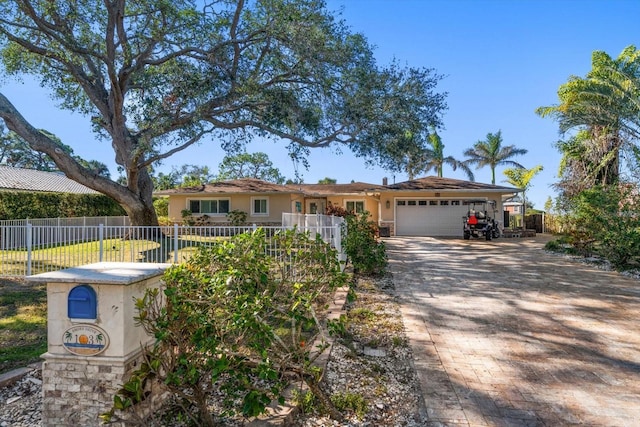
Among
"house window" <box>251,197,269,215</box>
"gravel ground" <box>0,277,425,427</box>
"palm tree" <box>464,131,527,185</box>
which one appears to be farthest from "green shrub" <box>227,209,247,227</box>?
"palm tree" <box>464,131,527,185</box>

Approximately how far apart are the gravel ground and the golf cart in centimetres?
1477

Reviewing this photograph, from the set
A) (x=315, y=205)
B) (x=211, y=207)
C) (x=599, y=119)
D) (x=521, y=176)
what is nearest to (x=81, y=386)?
(x=599, y=119)

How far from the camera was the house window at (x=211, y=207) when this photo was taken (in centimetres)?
2277

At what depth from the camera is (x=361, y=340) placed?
486 centimetres

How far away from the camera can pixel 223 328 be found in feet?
8.18

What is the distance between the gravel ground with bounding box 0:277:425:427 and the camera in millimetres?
2996

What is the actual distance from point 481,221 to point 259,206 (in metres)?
12.6

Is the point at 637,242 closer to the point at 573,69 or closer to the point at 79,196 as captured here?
the point at 573,69

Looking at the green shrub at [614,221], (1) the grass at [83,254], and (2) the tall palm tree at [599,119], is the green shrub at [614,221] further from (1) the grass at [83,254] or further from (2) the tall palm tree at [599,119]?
(1) the grass at [83,254]

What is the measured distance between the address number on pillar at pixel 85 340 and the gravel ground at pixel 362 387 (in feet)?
2.30

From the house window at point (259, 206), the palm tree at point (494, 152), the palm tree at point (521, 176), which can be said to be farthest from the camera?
the palm tree at point (494, 152)

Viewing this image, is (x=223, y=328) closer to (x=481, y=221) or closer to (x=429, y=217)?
(x=481, y=221)

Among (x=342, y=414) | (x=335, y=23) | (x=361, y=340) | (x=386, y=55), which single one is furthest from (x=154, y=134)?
(x=342, y=414)

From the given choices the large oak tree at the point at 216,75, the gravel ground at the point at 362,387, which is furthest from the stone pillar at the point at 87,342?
the large oak tree at the point at 216,75
